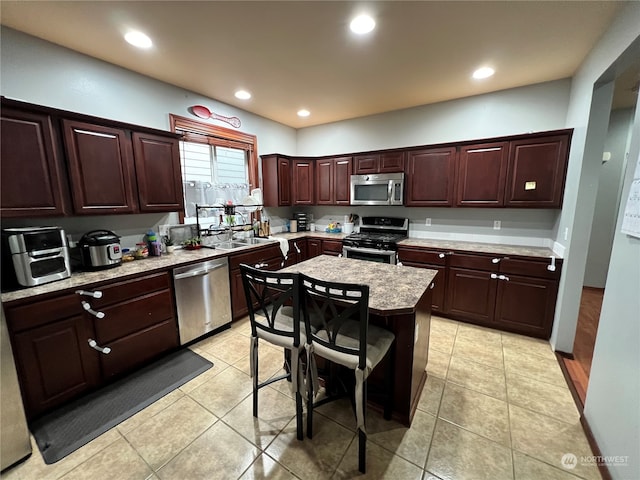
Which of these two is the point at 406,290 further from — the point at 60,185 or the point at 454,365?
the point at 60,185

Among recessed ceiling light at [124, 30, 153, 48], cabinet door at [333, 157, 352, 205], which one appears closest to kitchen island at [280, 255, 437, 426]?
cabinet door at [333, 157, 352, 205]

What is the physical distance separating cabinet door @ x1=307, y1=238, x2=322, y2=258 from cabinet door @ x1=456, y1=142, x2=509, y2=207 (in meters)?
2.08

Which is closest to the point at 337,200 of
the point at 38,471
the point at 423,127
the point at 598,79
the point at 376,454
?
the point at 423,127

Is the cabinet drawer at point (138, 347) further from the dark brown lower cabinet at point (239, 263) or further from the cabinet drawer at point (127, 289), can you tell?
the dark brown lower cabinet at point (239, 263)

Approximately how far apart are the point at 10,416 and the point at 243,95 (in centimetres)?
349

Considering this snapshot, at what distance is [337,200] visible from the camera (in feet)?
14.0

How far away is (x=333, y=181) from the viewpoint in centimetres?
424

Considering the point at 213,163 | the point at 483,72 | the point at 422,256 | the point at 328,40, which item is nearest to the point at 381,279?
the point at 422,256

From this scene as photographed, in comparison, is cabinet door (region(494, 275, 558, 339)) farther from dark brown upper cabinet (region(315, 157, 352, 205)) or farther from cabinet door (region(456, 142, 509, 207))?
dark brown upper cabinet (region(315, 157, 352, 205))

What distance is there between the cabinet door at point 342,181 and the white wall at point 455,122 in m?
0.41

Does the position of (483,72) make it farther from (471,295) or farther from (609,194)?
(609,194)

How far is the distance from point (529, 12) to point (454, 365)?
2863 millimetres

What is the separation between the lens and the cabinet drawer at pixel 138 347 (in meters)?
2.13

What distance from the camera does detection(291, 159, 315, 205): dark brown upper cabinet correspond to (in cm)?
439
